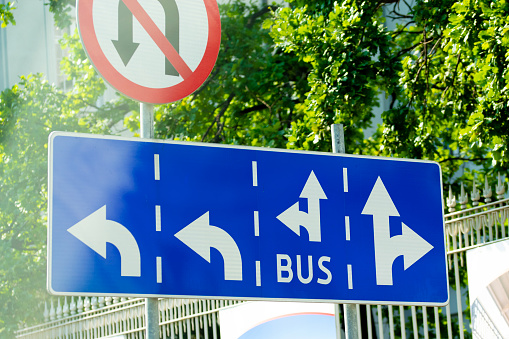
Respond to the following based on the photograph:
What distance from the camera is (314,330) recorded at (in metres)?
5.69

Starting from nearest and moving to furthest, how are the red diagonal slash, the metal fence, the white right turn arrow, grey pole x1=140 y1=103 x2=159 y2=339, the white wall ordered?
grey pole x1=140 y1=103 x2=159 y2=339, the red diagonal slash, the white right turn arrow, the metal fence, the white wall

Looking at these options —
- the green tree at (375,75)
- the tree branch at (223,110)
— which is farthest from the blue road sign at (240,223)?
the tree branch at (223,110)

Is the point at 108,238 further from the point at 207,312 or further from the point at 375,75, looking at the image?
the point at 375,75

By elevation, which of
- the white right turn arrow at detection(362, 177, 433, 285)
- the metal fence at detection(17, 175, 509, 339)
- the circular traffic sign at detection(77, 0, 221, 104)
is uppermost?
the circular traffic sign at detection(77, 0, 221, 104)

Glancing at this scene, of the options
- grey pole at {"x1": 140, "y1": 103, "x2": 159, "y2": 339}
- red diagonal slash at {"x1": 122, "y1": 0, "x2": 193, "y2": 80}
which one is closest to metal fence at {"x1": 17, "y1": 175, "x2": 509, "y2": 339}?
red diagonal slash at {"x1": 122, "y1": 0, "x2": 193, "y2": 80}

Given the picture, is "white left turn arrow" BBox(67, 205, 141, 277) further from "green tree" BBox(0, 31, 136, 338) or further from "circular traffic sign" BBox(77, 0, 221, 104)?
"green tree" BBox(0, 31, 136, 338)

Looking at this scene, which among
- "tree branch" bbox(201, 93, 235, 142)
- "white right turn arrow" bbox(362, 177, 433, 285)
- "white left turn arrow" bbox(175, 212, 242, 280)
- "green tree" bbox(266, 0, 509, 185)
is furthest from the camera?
"tree branch" bbox(201, 93, 235, 142)

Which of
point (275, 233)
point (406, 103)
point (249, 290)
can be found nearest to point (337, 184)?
point (275, 233)

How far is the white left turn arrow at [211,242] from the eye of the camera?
103 inches

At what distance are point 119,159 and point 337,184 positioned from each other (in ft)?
2.72

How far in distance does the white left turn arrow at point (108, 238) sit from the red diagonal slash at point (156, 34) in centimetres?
62

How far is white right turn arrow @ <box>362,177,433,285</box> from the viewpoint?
294cm

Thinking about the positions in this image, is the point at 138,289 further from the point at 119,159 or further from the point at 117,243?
the point at 119,159

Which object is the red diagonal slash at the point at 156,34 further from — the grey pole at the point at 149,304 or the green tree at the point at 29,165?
the green tree at the point at 29,165
